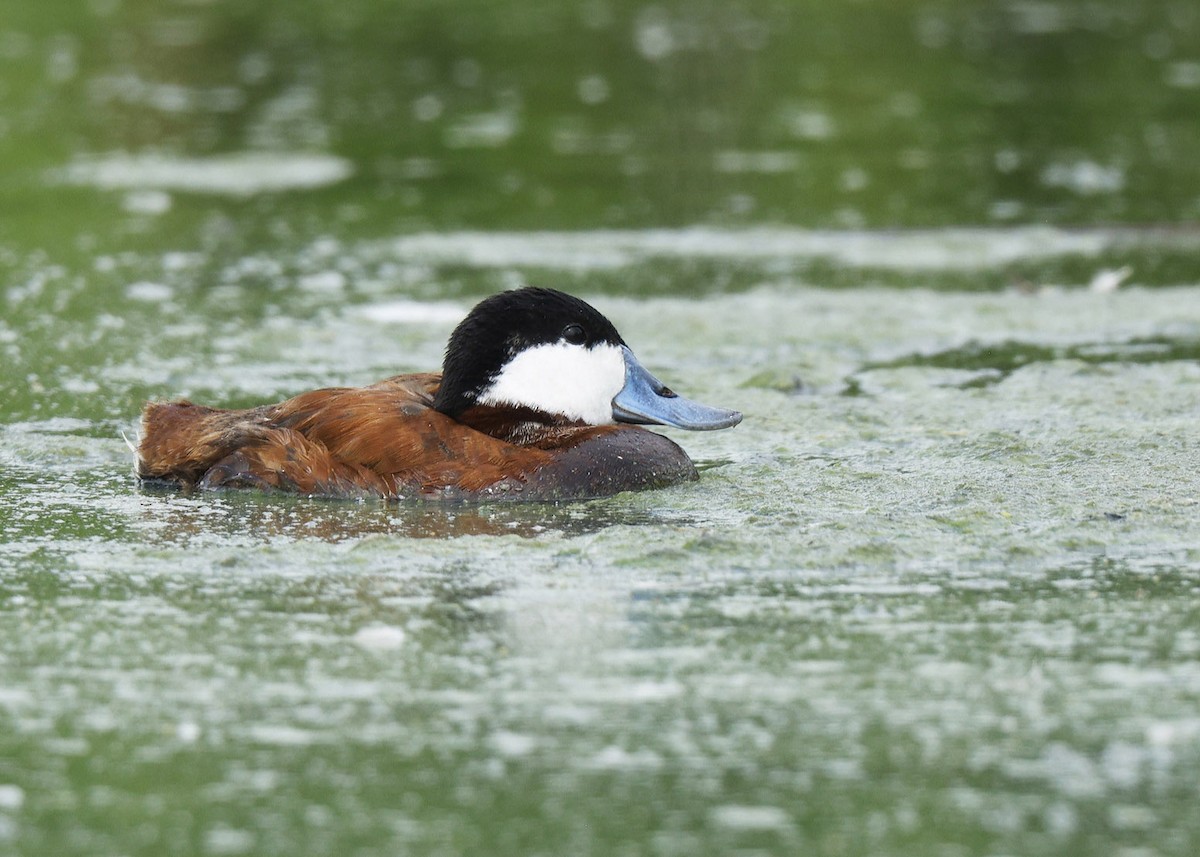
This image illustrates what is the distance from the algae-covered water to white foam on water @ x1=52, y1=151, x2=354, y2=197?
44mm

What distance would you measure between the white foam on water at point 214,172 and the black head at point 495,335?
234 inches

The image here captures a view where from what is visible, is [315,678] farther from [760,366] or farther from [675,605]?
[760,366]

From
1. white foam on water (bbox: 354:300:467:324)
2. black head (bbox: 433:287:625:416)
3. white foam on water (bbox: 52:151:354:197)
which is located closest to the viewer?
black head (bbox: 433:287:625:416)

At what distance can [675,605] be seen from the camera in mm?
4434

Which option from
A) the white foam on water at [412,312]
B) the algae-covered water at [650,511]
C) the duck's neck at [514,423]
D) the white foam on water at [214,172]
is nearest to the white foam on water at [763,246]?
the algae-covered water at [650,511]

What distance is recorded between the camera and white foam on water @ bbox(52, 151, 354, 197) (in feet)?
37.6

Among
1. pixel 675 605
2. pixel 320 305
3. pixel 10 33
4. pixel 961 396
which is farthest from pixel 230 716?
pixel 10 33

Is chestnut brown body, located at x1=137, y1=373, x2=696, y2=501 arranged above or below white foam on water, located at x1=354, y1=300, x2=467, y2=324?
below

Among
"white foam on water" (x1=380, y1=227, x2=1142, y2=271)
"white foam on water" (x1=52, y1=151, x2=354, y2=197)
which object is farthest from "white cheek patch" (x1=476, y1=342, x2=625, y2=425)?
"white foam on water" (x1=52, y1=151, x2=354, y2=197)

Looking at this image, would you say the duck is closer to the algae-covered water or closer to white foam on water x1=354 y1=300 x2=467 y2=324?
the algae-covered water

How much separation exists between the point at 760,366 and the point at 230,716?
4.08 meters

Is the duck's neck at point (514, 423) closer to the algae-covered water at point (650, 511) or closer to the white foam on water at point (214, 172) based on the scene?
the algae-covered water at point (650, 511)

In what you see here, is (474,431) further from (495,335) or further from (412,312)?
(412,312)

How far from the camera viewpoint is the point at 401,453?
214 inches
